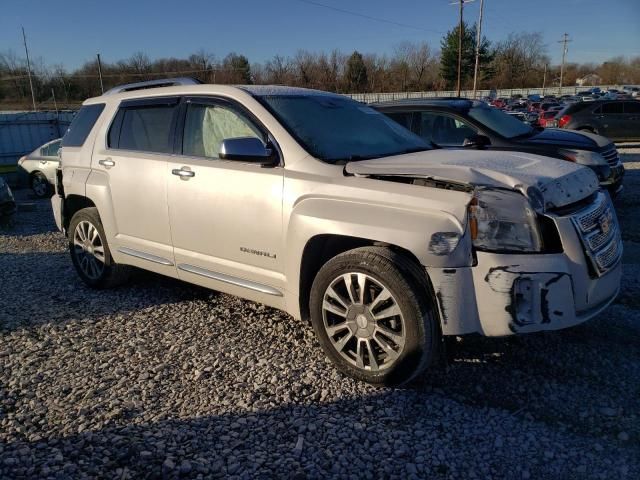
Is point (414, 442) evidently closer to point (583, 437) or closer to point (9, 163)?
point (583, 437)

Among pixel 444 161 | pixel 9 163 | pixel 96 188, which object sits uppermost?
pixel 444 161

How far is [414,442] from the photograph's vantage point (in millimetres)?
2658

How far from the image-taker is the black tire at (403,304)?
2.92m

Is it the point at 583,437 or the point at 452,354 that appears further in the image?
the point at 452,354

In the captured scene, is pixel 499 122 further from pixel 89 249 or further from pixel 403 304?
pixel 89 249

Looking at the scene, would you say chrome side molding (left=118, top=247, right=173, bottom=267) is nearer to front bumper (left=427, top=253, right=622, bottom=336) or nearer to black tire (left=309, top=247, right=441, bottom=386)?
black tire (left=309, top=247, right=441, bottom=386)

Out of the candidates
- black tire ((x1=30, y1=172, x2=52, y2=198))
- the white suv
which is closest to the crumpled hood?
the white suv

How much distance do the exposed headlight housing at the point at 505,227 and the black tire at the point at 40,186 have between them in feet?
45.6

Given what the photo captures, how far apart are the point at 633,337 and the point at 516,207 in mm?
1773

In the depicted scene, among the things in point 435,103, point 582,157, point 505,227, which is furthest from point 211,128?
point 582,157

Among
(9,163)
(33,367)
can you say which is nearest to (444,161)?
(33,367)

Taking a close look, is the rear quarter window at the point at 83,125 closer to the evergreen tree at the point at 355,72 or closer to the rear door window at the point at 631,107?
the rear door window at the point at 631,107

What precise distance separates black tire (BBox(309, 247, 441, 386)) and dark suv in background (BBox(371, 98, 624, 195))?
14.7 ft

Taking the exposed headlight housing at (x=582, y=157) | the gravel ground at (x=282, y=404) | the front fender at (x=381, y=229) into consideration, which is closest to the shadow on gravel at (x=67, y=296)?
the gravel ground at (x=282, y=404)
